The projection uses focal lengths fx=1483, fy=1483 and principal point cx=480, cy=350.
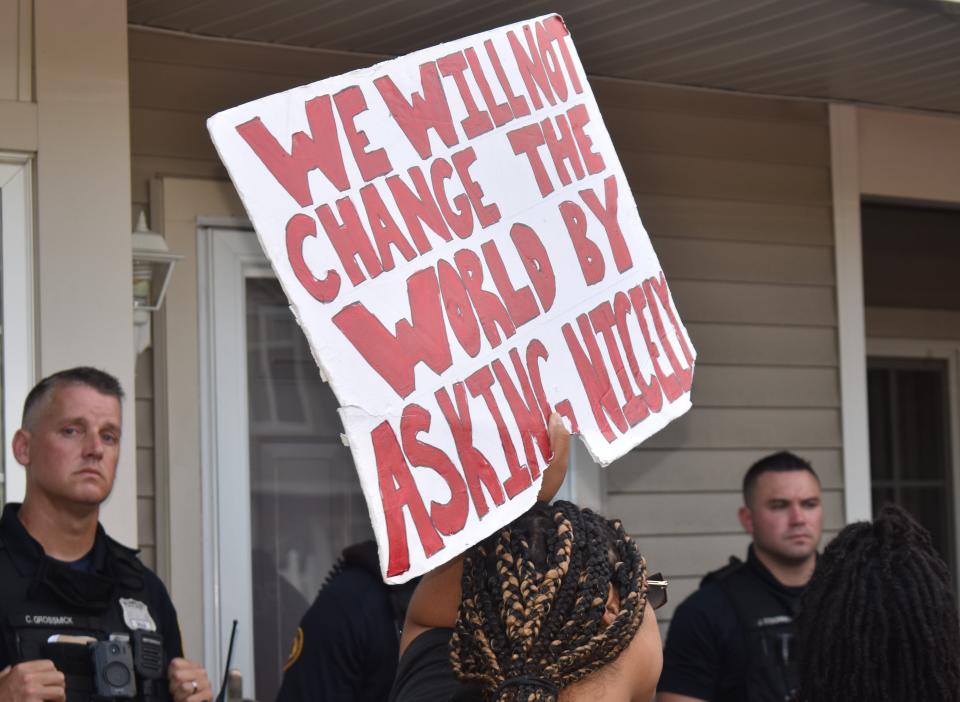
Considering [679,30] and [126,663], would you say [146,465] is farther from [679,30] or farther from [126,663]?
[679,30]

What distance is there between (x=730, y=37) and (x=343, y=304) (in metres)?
→ 3.33

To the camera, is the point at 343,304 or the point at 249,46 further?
the point at 249,46

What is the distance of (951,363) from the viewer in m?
7.67

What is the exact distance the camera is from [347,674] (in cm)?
350

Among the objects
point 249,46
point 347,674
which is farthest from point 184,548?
point 249,46

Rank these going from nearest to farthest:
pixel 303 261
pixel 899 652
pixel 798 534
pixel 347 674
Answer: pixel 303 261 → pixel 899 652 → pixel 347 674 → pixel 798 534

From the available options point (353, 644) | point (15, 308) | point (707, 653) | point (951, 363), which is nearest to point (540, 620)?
point (353, 644)

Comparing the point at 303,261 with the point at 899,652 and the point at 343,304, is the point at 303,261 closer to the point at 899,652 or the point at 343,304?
the point at 343,304

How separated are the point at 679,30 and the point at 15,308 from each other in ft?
7.52

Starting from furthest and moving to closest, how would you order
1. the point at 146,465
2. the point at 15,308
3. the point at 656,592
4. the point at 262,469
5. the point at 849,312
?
the point at 849,312 → the point at 262,469 → the point at 146,465 → the point at 15,308 → the point at 656,592

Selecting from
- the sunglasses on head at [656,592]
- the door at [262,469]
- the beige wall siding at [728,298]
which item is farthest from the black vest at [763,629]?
the sunglasses on head at [656,592]

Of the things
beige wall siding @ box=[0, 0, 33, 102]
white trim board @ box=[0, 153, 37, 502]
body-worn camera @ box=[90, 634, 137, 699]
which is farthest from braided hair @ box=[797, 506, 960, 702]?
beige wall siding @ box=[0, 0, 33, 102]

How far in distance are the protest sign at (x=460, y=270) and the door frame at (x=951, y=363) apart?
17.6 ft

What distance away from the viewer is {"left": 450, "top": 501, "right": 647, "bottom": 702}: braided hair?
1714mm
